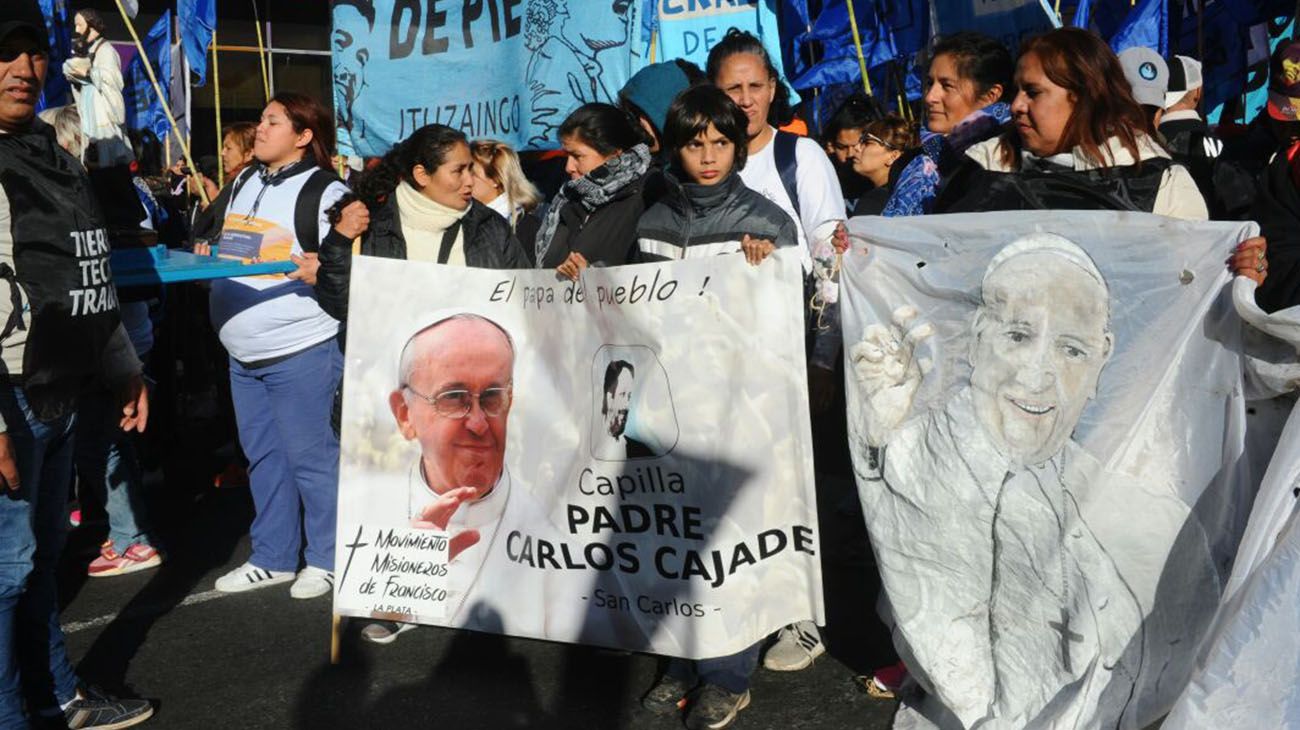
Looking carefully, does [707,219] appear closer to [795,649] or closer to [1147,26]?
[795,649]

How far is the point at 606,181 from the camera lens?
439 centimetres

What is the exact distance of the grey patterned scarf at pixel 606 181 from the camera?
438cm

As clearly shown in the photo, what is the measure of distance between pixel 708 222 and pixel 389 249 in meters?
1.29

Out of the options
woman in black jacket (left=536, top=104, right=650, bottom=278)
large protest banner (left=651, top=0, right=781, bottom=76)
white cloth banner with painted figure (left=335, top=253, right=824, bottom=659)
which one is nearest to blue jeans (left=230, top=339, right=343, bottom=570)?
white cloth banner with painted figure (left=335, top=253, right=824, bottom=659)

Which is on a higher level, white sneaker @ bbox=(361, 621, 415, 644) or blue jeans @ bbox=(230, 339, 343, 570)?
blue jeans @ bbox=(230, 339, 343, 570)

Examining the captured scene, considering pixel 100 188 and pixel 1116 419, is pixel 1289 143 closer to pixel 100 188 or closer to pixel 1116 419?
pixel 1116 419

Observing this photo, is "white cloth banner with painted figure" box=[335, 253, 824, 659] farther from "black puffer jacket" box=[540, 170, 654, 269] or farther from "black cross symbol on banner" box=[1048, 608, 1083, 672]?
"black cross symbol on banner" box=[1048, 608, 1083, 672]

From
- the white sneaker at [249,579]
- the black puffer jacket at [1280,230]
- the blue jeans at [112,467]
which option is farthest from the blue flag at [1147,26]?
the blue jeans at [112,467]

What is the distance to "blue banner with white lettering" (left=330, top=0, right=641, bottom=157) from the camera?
6.34 m

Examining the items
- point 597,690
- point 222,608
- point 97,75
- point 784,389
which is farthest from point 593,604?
point 97,75

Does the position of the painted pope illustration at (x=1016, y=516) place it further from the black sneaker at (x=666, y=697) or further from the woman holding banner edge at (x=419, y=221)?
the woman holding banner edge at (x=419, y=221)

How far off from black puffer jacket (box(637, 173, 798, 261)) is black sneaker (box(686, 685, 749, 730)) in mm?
1328

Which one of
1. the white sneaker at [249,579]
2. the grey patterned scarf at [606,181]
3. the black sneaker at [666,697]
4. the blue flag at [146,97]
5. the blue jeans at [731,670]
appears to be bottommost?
the white sneaker at [249,579]

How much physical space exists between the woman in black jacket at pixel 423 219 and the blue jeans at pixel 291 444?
604 mm
